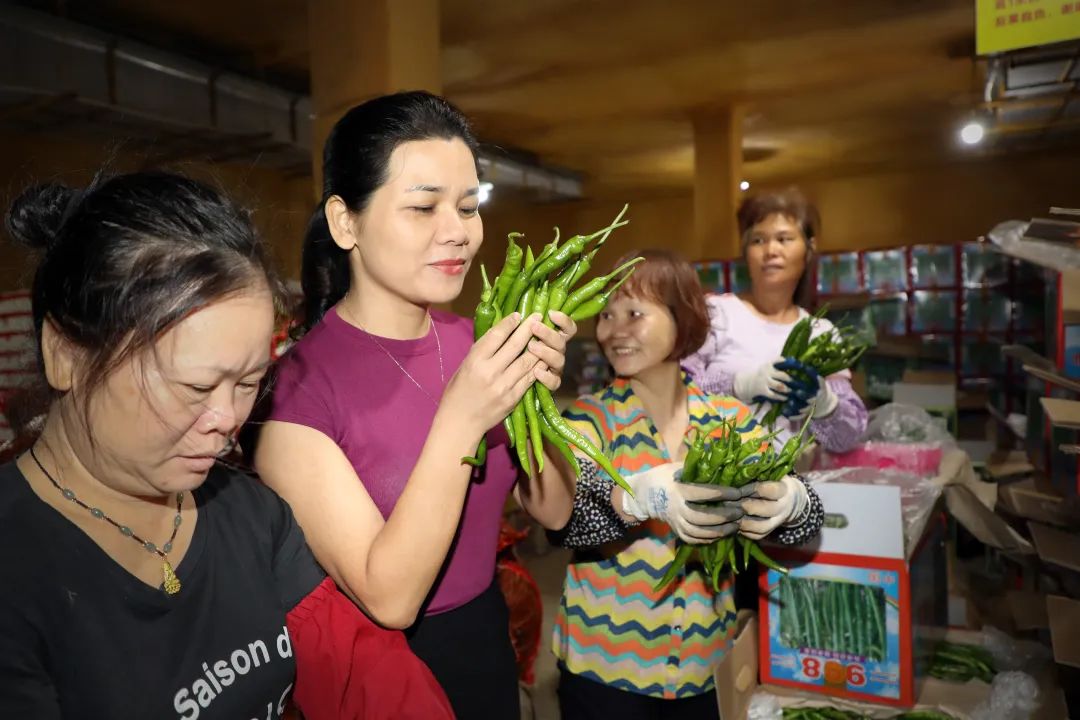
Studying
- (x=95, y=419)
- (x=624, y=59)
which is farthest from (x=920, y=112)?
(x=95, y=419)

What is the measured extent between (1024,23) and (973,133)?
936cm

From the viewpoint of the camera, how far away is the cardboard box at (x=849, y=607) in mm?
1951

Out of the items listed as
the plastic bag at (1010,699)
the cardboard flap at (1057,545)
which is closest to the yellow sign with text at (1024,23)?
the cardboard flap at (1057,545)

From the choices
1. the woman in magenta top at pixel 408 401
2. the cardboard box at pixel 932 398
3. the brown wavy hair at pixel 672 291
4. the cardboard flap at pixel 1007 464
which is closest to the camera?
the woman in magenta top at pixel 408 401

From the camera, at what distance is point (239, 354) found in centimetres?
98

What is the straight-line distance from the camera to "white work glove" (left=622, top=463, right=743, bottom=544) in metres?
1.70

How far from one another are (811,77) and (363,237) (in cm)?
757

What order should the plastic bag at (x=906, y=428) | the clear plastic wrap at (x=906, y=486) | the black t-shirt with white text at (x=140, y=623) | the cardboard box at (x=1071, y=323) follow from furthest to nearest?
the plastic bag at (x=906, y=428), the cardboard box at (x=1071, y=323), the clear plastic wrap at (x=906, y=486), the black t-shirt with white text at (x=140, y=623)

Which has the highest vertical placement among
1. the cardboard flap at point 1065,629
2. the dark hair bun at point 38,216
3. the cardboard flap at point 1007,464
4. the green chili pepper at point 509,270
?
the dark hair bun at point 38,216

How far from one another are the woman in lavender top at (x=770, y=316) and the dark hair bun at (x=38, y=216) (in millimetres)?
2222

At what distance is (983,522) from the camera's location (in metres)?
2.79

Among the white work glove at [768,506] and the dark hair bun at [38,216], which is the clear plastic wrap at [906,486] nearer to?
the white work glove at [768,506]

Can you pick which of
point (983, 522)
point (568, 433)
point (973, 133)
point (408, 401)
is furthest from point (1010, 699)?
point (973, 133)

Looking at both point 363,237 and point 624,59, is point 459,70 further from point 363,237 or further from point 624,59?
point 363,237
